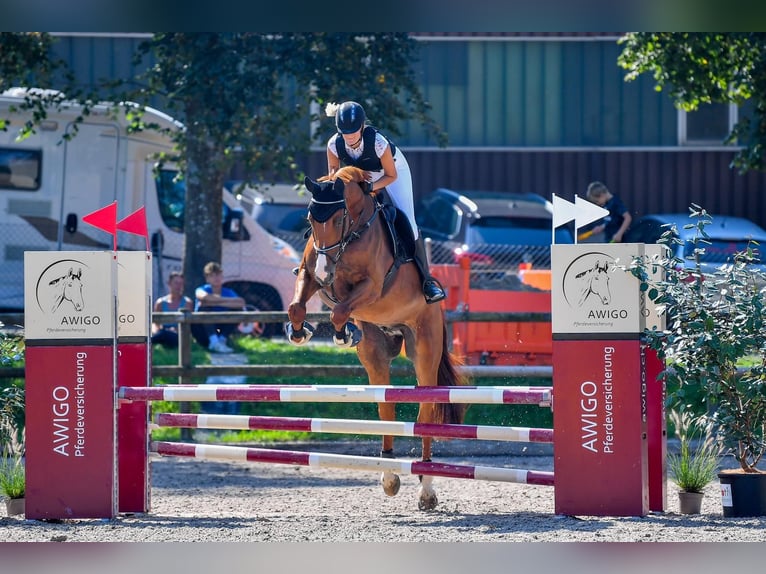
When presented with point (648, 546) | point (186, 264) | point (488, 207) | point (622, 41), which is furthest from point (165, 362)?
point (648, 546)

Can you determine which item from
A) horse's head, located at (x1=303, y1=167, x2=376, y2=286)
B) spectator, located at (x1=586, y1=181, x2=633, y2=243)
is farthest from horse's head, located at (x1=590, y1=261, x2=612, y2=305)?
spectator, located at (x1=586, y1=181, x2=633, y2=243)

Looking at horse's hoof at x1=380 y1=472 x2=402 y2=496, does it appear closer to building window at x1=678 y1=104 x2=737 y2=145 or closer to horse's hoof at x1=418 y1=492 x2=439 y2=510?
horse's hoof at x1=418 y1=492 x2=439 y2=510

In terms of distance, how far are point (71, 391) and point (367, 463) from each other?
1.61 metres

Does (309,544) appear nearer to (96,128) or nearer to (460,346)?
(460,346)

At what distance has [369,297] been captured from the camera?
6922 mm

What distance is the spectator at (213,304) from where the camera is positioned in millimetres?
12062

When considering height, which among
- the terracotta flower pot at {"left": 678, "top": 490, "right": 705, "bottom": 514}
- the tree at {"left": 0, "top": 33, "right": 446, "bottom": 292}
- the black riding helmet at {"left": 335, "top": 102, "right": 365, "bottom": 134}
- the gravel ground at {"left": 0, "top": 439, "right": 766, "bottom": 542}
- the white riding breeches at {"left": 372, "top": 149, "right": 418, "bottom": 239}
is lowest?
the gravel ground at {"left": 0, "top": 439, "right": 766, "bottom": 542}

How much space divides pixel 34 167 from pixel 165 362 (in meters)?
3.01

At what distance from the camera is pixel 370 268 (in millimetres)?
6938

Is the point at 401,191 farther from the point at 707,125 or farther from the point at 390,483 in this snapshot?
the point at 707,125

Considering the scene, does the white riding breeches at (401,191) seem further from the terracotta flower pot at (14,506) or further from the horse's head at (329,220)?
the terracotta flower pot at (14,506)

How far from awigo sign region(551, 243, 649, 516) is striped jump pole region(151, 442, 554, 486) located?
0.21m

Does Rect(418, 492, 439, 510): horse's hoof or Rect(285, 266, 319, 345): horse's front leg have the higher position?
Rect(285, 266, 319, 345): horse's front leg

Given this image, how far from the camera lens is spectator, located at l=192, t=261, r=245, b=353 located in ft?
39.6
